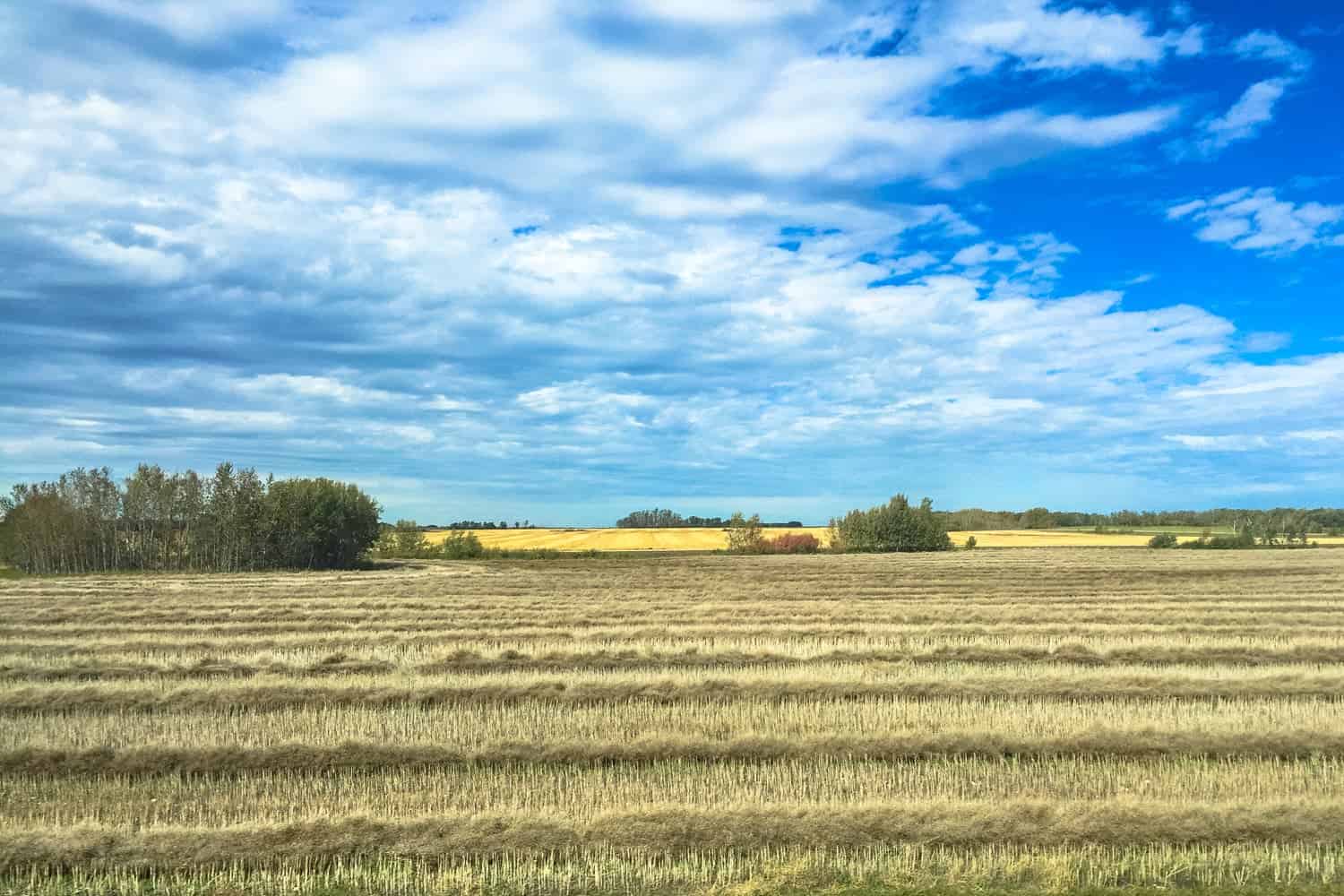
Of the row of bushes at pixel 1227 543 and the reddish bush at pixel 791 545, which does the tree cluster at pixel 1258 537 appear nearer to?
the row of bushes at pixel 1227 543

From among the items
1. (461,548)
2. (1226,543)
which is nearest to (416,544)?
(461,548)

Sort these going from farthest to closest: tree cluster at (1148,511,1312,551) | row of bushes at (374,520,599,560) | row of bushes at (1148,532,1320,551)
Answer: tree cluster at (1148,511,1312,551), row of bushes at (1148,532,1320,551), row of bushes at (374,520,599,560)

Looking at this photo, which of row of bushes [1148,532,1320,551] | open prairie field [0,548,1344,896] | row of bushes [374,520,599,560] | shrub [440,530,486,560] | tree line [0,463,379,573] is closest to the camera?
open prairie field [0,548,1344,896]

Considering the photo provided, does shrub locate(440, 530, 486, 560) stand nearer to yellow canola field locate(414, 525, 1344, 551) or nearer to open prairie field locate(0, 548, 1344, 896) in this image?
yellow canola field locate(414, 525, 1344, 551)

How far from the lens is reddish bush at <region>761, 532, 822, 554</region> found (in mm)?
105438

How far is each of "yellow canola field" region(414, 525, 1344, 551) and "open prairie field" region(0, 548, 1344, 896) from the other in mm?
81512

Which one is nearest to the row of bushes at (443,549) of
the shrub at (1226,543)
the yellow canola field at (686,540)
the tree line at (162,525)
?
the yellow canola field at (686,540)

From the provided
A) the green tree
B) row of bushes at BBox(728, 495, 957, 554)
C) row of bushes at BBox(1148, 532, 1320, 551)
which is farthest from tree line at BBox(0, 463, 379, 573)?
row of bushes at BBox(1148, 532, 1320, 551)

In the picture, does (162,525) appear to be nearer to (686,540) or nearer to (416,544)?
(416,544)

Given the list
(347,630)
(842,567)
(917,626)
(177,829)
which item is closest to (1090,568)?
(842,567)

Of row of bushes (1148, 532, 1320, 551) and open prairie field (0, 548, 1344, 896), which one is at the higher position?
open prairie field (0, 548, 1344, 896)

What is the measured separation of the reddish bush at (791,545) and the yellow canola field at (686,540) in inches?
237

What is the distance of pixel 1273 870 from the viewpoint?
8453 mm

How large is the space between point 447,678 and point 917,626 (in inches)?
523
